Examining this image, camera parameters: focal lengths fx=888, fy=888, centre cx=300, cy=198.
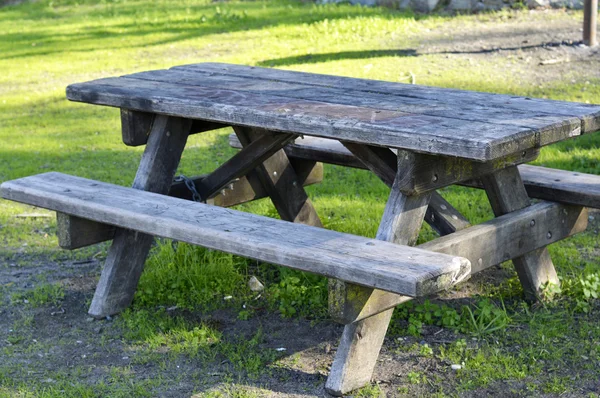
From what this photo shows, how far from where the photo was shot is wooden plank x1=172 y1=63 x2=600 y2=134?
3379mm

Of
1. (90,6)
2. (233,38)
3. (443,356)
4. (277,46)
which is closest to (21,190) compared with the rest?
(443,356)

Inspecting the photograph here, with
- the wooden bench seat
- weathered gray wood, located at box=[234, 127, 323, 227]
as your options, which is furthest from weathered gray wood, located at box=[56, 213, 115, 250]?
the wooden bench seat

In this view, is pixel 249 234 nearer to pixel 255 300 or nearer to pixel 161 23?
pixel 255 300

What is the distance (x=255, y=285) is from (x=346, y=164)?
0.78 meters

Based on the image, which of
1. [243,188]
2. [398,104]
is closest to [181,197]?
[243,188]

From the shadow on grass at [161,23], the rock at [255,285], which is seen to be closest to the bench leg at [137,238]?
the rock at [255,285]

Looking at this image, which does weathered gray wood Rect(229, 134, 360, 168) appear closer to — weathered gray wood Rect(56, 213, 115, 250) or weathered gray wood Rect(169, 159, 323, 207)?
weathered gray wood Rect(169, 159, 323, 207)

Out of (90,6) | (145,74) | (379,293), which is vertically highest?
(145,74)

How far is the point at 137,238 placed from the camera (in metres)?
4.19

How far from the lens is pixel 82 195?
3846 millimetres

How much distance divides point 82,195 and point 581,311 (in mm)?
2245

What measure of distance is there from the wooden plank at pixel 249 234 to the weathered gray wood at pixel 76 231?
0.36 feet

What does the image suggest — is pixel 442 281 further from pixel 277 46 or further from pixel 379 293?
pixel 277 46

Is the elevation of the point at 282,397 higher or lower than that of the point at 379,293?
lower
